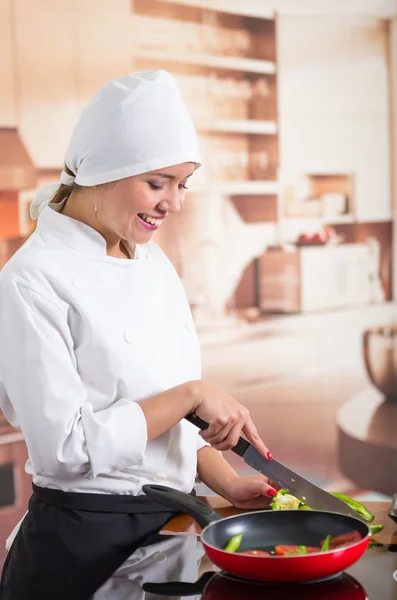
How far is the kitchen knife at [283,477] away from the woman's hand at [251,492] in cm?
9

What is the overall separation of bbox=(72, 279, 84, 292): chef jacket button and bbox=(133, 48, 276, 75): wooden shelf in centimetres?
235

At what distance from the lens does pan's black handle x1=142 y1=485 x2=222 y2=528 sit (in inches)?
41.4

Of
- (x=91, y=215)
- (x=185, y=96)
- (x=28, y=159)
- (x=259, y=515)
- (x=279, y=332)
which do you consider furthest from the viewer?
(x=279, y=332)

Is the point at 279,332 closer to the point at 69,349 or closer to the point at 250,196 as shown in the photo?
the point at 250,196

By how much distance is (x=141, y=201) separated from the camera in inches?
51.6

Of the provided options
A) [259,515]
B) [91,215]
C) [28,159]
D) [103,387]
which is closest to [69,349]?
[103,387]

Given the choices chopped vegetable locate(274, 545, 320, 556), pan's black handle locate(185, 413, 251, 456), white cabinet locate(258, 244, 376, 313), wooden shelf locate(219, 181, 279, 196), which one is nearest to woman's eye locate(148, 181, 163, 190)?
pan's black handle locate(185, 413, 251, 456)

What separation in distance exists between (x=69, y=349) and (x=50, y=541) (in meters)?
0.29

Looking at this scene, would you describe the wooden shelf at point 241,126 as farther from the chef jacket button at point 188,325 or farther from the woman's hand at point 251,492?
the woman's hand at point 251,492

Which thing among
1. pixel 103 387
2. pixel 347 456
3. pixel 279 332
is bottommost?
pixel 347 456

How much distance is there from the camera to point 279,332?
3828 mm

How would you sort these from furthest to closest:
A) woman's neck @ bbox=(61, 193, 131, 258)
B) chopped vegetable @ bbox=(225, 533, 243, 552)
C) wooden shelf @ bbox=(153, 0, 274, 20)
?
wooden shelf @ bbox=(153, 0, 274, 20), woman's neck @ bbox=(61, 193, 131, 258), chopped vegetable @ bbox=(225, 533, 243, 552)

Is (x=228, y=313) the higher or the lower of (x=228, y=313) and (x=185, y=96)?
the lower

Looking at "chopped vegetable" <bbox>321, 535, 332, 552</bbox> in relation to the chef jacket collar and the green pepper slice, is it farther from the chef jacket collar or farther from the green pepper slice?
the chef jacket collar
